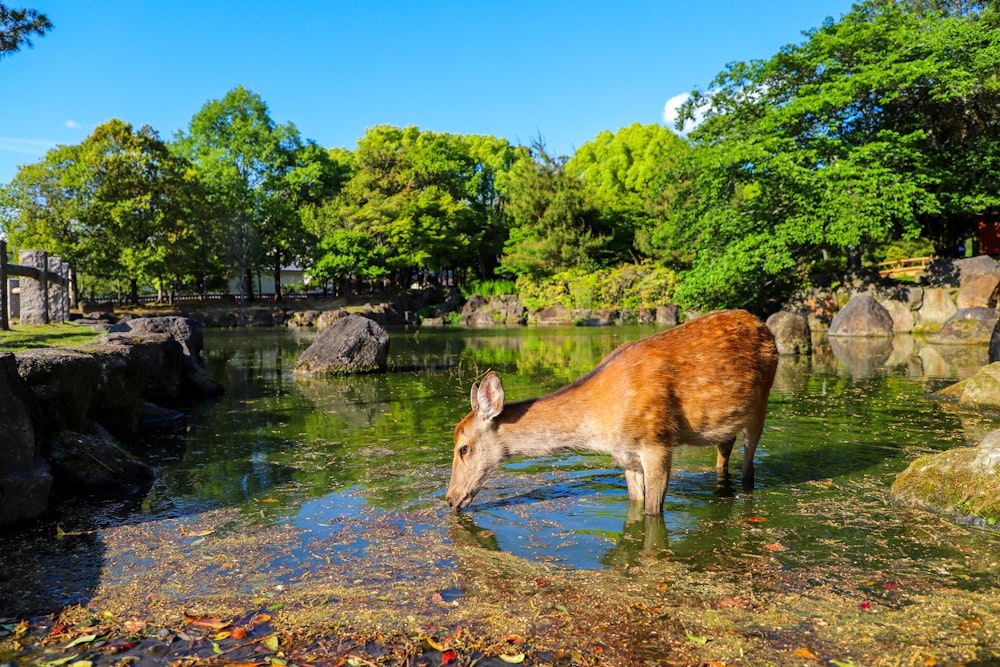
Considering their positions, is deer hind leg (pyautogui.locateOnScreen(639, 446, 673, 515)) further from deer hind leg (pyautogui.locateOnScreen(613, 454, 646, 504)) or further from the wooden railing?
the wooden railing

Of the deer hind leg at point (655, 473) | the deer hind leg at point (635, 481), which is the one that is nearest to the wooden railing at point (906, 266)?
the deer hind leg at point (635, 481)

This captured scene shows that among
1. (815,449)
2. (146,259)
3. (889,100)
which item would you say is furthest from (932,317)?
(146,259)

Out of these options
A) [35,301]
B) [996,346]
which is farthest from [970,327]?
[35,301]

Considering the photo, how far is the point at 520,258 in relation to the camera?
5969 centimetres

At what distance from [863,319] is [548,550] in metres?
30.2

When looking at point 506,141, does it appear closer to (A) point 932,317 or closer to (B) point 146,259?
(B) point 146,259

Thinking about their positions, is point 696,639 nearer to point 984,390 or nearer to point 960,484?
point 960,484

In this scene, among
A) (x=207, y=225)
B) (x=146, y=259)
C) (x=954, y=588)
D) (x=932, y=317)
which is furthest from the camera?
(x=207, y=225)

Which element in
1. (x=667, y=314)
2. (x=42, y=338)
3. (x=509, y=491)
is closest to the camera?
(x=509, y=491)

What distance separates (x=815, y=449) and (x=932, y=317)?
28.1 metres

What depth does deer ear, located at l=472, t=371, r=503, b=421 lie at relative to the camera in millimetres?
6691

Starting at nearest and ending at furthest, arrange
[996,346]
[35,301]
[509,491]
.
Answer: [509,491] → [996,346] → [35,301]

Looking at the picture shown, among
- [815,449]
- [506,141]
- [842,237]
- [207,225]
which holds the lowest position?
[815,449]

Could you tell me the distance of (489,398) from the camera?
6.78 m
